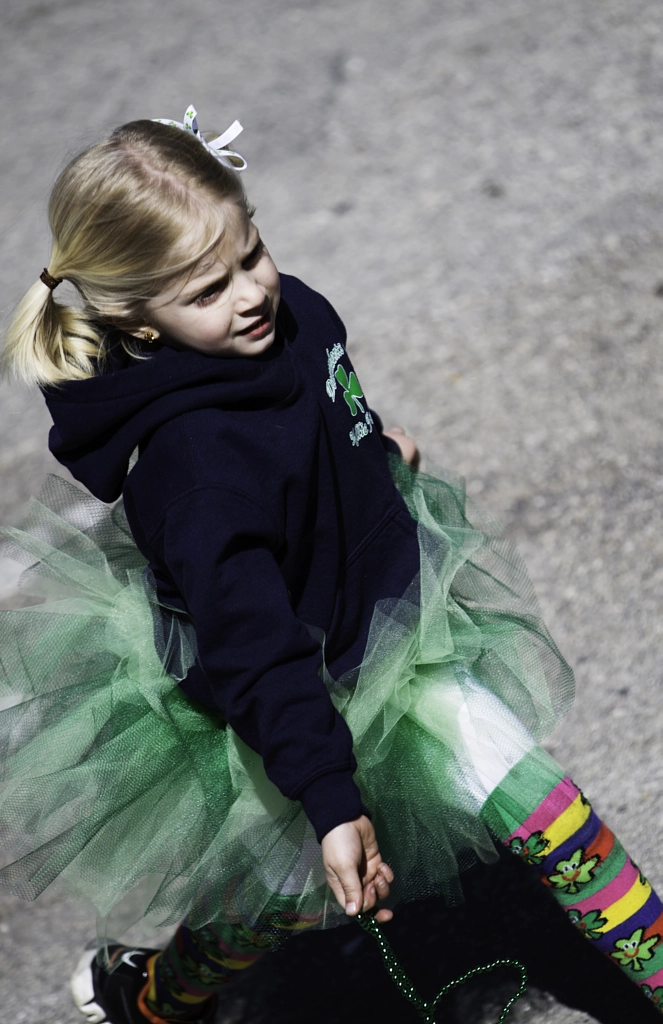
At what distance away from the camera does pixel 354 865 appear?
1.43 metres

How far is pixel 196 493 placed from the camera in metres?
1.46

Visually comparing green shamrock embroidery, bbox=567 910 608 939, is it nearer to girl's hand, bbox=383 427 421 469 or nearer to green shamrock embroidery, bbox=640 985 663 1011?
green shamrock embroidery, bbox=640 985 663 1011

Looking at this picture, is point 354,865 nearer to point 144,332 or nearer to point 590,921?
point 590,921

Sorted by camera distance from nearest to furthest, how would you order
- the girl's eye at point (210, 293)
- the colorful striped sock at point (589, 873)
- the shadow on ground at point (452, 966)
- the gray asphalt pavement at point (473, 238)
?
the girl's eye at point (210, 293) < the colorful striped sock at point (589, 873) < the shadow on ground at point (452, 966) < the gray asphalt pavement at point (473, 238)

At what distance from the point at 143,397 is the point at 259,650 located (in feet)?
1.30

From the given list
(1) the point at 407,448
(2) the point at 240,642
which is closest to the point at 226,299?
(2) the point at 240,642

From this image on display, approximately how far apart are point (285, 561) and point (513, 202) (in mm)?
2768

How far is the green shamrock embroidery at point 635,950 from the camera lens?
1675 mm

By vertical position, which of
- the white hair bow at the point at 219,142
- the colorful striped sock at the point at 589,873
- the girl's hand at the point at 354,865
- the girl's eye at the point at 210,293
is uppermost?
the white hair bow at the point at 219,142

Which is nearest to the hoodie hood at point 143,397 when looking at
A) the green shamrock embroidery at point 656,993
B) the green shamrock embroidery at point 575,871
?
the green shamrock embroidery at point 575,871

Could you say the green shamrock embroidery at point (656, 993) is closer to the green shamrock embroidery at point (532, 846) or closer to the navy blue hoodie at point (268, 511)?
the green shamrock embroidery at point (532, 846)

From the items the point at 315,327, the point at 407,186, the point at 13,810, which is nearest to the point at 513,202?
the point at 407,186

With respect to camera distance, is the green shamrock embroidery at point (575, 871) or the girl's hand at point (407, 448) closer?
the green shamrock embroidery at point (575, 871)

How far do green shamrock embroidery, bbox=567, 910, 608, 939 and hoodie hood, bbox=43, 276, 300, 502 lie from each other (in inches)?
35.9
